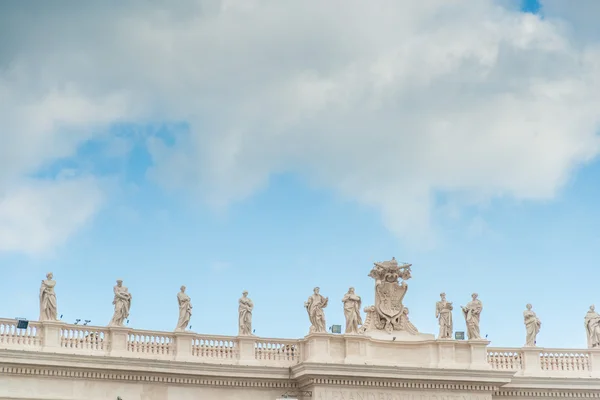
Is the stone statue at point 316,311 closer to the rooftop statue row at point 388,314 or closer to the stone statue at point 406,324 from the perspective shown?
the rooftop statue row at point 388,314

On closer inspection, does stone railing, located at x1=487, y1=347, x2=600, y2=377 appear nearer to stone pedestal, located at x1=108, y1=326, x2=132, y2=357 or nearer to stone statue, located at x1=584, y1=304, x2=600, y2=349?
stone statue, located at x1=584, y1=304, x2=600, y2=349

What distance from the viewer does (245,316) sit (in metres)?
49.6

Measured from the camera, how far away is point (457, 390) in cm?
5012

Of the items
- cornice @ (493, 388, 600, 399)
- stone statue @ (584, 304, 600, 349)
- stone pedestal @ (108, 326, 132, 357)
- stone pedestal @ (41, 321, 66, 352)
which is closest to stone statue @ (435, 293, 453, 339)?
cornice @ (493, 388, 600, 399)

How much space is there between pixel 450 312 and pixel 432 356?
2060mm

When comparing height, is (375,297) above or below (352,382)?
above

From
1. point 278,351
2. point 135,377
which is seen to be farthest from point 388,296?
point 135,377

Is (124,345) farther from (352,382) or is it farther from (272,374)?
(352,382)

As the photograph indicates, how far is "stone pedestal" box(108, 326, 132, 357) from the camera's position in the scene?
155 ft

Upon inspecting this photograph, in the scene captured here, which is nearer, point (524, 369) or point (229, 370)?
point (229, 370)

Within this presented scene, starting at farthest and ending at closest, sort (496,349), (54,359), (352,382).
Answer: (496,349), (352,382), (54,359)

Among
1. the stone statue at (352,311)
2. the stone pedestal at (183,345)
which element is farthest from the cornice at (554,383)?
the stone pedestal at (183,345)

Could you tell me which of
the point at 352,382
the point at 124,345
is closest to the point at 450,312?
the point at 352,382

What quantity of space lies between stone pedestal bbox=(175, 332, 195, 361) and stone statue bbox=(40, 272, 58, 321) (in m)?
4.87
